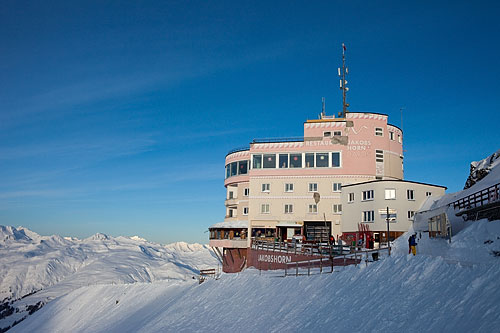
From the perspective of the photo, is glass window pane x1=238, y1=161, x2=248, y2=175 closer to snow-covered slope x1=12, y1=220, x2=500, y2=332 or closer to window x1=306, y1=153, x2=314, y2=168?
window x1=306, y1=153, x2=314, y2=168

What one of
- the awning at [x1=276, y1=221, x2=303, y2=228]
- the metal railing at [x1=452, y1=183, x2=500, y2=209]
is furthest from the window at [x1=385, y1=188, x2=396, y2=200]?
the awning at [x1=276, y1=221, x2=303, y2=228]

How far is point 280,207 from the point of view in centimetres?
5053

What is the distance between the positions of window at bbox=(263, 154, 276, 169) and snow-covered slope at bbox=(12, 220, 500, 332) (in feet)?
56.4

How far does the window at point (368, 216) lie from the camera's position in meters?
43.9

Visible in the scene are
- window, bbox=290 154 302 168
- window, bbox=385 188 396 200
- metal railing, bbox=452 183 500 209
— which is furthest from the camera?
window, bbox=290 154 302 168

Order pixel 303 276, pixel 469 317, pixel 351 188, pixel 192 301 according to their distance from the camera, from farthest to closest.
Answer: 1. pixel 351 188
2. pixel 192 301
3. pixel 303 276
4. pixel 469 317

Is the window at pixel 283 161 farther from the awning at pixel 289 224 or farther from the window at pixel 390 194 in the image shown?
the window at pixel 390 194

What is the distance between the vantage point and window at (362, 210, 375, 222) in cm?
4388

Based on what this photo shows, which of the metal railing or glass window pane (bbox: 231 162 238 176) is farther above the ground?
glass window pane (bbox: 231 162 238 176)

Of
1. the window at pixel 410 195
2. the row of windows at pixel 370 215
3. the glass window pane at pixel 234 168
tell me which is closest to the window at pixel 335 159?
the row of windows at pixel 370 215

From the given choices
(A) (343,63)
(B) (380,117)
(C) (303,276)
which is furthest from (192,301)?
(A) (343,63)

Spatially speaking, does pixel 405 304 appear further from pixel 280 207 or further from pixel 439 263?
pixel 280 207

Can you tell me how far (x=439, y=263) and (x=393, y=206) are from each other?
24.4 meters

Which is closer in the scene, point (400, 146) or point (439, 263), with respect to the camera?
point (439, 263)
